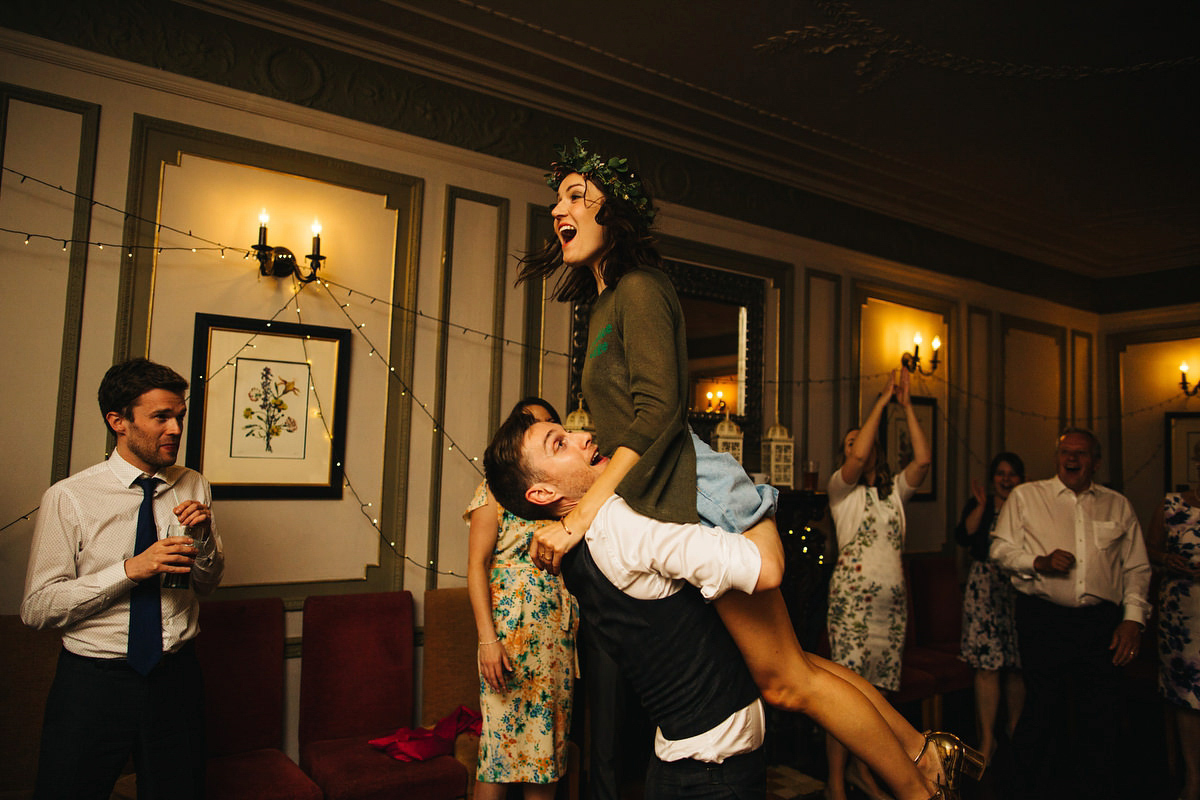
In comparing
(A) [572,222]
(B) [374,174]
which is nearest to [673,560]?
(A) [572,222]

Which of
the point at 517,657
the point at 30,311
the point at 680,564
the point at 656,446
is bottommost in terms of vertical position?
the point at 517,657

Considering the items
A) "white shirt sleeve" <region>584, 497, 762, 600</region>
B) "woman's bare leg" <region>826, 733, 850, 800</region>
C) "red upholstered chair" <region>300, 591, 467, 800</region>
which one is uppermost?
"white shirt sleeve" <region>584, 497, 762, 600</region>

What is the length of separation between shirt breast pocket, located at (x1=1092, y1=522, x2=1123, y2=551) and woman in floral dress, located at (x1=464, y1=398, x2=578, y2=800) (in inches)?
113

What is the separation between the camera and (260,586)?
3.62 m

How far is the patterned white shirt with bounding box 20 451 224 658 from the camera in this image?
8.12ft

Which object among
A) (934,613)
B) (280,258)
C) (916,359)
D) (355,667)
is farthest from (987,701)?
(280,258)

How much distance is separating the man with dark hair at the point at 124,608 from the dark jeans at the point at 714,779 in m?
1.60

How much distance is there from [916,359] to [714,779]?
5.29 metres

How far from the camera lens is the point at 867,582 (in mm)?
4000

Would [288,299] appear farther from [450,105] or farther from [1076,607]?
[1076,607]

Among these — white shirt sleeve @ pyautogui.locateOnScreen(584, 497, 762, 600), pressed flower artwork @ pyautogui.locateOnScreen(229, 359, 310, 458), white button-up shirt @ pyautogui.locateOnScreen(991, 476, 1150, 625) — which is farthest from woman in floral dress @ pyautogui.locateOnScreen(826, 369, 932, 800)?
pressed flower artwork @ pyautogui.locateOnScreen(229, 359, 310, 458)

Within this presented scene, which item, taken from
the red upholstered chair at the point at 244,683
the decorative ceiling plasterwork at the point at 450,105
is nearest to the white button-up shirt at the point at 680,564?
the red upholstered chair at the point at 244,683

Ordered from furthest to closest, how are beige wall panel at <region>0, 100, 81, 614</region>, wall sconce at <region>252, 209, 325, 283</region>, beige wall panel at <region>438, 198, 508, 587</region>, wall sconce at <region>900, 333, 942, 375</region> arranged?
wall sconce at <region>900, 333, 942, 375</region> < beige wall panel at <region>438, 198, 508, 587</region> < wall sconce at <region>252, 209, 325, 283</region> < beige wall panel at <region>0, 100, 81, 614</region>

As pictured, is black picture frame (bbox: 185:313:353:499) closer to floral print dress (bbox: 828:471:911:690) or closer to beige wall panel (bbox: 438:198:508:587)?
beige wall panel (bbox: 438:198:508:587)
